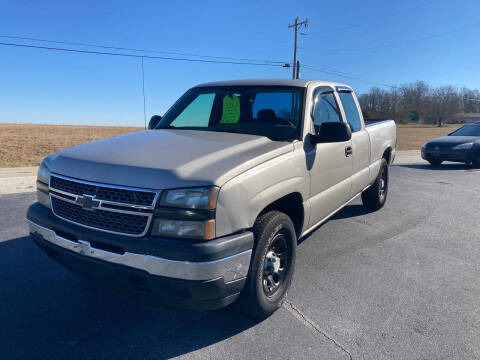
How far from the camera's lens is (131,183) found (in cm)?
220

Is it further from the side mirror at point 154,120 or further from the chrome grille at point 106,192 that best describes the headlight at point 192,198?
the side mirror at point 154,120

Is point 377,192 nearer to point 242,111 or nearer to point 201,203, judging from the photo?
point 242,111

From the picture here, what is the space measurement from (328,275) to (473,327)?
1.24 metres

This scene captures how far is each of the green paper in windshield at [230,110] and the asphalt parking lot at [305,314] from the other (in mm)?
1681

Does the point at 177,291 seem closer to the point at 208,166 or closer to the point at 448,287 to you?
the point at 208,166

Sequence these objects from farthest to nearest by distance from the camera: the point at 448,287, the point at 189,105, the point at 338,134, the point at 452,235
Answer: the point at 452,235
the point at 189,105
the point at 448,287
the point at 338,134

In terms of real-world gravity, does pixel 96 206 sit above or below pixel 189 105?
below

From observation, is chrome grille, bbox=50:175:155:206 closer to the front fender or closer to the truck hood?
the truck hood

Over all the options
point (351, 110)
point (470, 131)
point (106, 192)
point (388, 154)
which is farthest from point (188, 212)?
point (470, 131)

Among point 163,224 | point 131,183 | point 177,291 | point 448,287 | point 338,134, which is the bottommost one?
point 448,287

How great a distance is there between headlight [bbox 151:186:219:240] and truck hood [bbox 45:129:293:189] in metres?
0.06

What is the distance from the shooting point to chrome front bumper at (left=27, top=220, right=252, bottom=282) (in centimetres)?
208

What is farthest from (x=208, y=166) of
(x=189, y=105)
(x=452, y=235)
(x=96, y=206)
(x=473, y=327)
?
(x=452, y=235)

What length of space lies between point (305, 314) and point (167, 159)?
164cm
